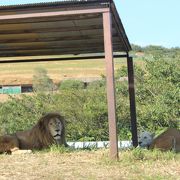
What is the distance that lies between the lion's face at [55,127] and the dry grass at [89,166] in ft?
5.11

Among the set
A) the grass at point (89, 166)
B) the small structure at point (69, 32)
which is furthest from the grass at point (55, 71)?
the grass at point (89, 166)

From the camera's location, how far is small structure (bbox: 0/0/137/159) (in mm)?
9047

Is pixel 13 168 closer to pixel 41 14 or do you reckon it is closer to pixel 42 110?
pixel 41 14

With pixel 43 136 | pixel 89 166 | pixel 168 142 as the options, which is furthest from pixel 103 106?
pixel 89 166

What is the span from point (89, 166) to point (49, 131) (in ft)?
10.7

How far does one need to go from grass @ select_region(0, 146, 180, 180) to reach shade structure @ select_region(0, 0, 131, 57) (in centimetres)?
250

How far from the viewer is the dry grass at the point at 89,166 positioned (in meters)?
7.57

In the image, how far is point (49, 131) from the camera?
11.4 m

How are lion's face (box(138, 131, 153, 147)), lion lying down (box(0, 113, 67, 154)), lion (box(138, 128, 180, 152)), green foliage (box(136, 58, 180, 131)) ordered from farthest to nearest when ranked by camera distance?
Answer: green foliage (box(136, 58, 180, 131)), lion's face (box(138, 131, 153, 147)), lion lying down (box(0, 113, 67, 154)), lion (box(138, 128, 180, 152))

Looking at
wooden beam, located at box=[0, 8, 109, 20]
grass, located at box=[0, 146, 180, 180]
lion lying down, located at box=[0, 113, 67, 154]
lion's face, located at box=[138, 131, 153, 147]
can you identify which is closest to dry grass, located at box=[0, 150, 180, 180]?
grass, located at box=[0, 146, 180, 180]

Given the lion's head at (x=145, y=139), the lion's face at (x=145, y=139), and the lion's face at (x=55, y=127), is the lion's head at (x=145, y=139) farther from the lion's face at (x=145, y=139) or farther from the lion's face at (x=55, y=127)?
the lion's face at (x=55, y=127)

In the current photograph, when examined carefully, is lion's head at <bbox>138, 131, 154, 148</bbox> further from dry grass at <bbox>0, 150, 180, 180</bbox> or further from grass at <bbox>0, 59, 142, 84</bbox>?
grass at <bbox>0, 59, 142, 84</bbox>

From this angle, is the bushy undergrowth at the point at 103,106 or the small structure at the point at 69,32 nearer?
Answer: the small structure at the point at 69,32

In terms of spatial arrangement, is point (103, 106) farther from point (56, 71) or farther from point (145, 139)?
point (56, 71)
